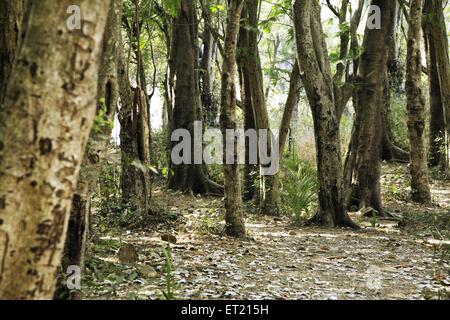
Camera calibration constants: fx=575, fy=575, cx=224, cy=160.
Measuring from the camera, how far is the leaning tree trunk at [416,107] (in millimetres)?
12547

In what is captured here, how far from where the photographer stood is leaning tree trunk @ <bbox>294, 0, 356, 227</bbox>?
1080 cm

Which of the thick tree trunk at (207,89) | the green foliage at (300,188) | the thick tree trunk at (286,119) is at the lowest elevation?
the green foliage at (300,188)

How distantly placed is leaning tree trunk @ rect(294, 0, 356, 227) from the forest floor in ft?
1.84

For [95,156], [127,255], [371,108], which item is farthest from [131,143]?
[371,108]

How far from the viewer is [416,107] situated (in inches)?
520

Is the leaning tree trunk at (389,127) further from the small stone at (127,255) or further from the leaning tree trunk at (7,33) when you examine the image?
the leaning tree trunk at (7,33)

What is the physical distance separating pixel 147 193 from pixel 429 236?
511cm

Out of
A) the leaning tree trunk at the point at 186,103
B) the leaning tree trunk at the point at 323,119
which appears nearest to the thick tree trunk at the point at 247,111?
the leaning tree trunk at the point at 186,103

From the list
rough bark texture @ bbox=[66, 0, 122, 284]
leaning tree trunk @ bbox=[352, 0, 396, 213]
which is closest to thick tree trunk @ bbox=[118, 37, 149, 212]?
rough bark texture @ bbox=[66, 0, 122, 284]

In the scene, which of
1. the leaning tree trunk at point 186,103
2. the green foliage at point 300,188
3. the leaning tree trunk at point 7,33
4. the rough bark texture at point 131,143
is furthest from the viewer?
the leaning tree trunk at point 186,103

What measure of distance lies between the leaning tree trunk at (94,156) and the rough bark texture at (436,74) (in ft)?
35.8

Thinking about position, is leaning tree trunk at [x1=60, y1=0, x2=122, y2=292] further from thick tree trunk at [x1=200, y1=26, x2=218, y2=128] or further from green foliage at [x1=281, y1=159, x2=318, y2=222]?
thick tree trunk at [x1=200, y1=26, x2=218, y2=128]
